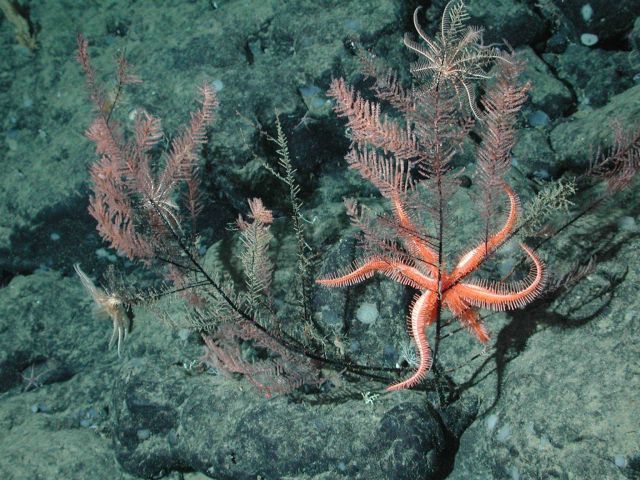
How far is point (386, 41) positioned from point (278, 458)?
3.88m

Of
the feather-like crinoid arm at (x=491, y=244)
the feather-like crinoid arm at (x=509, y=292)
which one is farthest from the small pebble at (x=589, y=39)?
the feather-like crinoid arm at (x=509, y=292)

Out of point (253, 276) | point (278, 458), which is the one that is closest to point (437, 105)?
point (253, 276)

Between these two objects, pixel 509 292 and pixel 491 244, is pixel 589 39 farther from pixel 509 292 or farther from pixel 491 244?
pixel 509 292

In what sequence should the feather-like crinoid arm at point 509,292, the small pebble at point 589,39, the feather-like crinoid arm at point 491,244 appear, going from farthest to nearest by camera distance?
the small pebble at point 589,39 → the feather-like crinoid arm at point 491,244 → the feather-like crinoid arm at point 509,292

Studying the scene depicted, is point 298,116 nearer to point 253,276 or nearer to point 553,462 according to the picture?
point 253,276

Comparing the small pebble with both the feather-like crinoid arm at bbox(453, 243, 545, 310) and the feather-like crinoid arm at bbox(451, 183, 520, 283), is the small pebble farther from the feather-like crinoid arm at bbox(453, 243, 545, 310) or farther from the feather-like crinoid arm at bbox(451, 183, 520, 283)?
the feather-like crinoid arm at bbox(453, 243, 545, 310)

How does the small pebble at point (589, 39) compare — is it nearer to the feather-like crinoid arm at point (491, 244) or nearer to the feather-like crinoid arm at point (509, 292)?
the feather-like crinoid arm at point (491, 244)

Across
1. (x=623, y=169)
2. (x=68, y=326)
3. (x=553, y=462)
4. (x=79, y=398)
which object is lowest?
(x=79, y=398)

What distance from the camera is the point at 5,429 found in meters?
4.09

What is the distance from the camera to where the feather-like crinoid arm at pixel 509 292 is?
231 centimetres

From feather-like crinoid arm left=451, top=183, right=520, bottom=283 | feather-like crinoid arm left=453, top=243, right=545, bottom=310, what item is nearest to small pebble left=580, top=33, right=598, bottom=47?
feather-like crinoid arm left=451, top=183, right=520, bottom=283

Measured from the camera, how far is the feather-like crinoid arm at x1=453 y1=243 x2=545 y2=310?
2314 mm

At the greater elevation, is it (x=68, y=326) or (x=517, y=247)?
(x=517, y=247)

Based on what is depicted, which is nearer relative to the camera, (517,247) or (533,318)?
(533,318)
